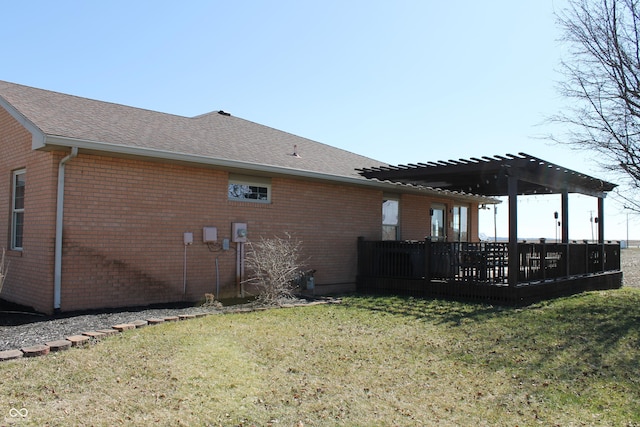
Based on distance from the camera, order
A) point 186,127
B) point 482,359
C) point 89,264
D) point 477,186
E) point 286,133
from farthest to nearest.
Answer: point 286,133, point 477,186, point 186,127, point 89,264, point 482,359

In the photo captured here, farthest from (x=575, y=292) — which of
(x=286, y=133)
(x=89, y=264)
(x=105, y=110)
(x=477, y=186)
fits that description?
(x=105, y=110)

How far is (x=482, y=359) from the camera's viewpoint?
596 centimetres

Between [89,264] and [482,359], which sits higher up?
[89,264]

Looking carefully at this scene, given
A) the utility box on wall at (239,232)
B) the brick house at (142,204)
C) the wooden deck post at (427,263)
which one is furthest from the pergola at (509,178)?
the utility box on wall at (239,232)

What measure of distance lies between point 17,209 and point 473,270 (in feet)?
31.2

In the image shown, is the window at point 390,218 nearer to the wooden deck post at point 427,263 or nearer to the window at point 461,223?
the wooden deck post at point 427,263

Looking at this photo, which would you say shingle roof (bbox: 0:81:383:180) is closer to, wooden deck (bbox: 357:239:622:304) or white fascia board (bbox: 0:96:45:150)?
white fascia board (bbox: 0:96:45:150)

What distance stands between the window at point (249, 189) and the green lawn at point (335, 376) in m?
3.34

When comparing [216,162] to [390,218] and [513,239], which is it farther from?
[390,218]

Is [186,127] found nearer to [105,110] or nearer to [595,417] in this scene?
[105,110]

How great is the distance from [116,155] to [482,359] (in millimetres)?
6725

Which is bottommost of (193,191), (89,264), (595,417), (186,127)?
(595,417)

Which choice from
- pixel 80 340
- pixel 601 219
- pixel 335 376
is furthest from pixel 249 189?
pixel 601 219

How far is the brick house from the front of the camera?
8352mm
